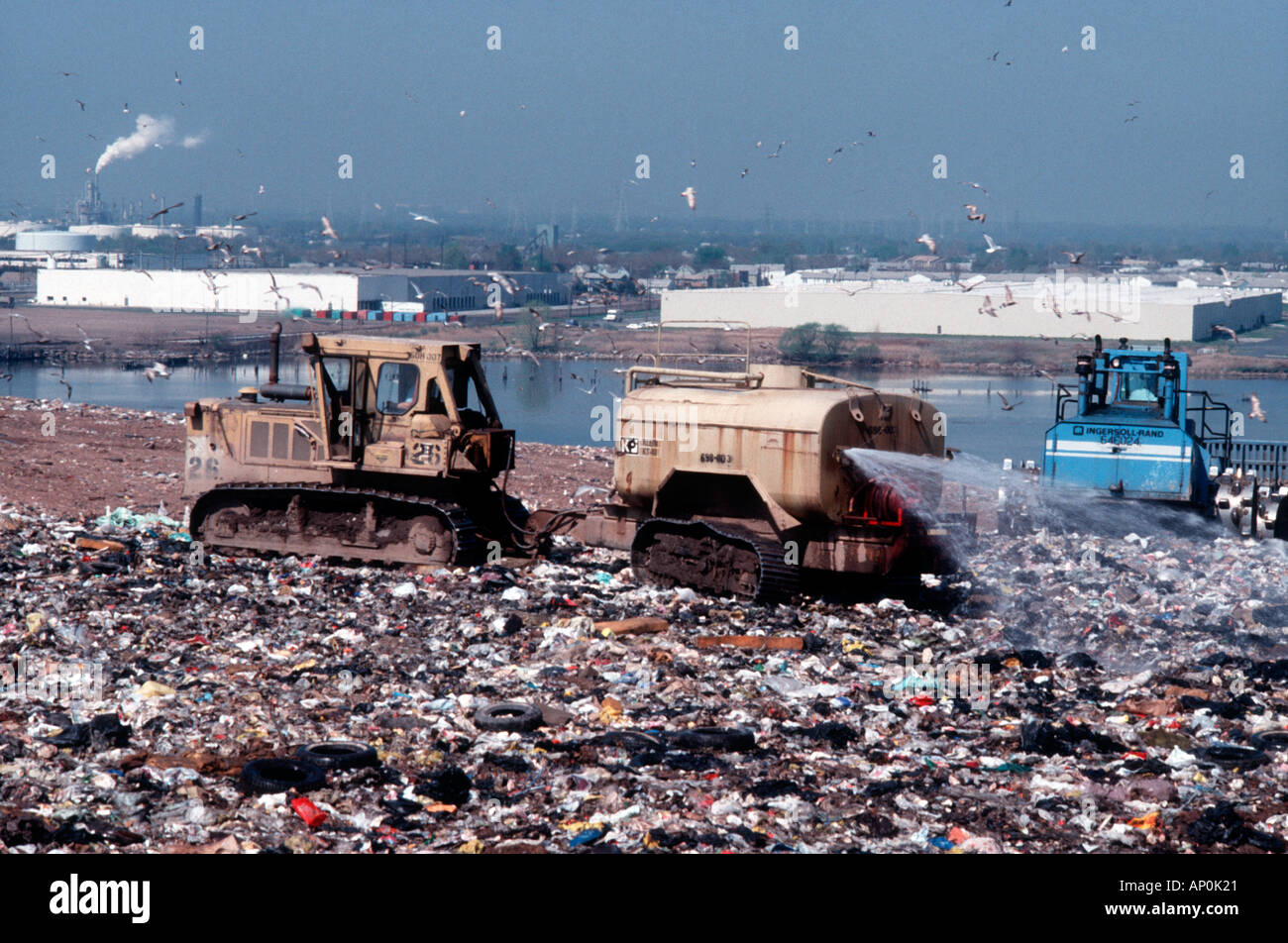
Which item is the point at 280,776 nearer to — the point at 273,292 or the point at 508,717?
the point at 508,717

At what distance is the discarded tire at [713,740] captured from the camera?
755cm

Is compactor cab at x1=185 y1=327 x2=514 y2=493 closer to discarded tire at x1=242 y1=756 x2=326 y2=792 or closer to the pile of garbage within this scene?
the pile of garbage

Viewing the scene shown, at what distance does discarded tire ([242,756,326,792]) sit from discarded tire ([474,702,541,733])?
1.23m

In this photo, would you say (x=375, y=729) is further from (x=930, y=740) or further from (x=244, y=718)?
(x=930, y=740)

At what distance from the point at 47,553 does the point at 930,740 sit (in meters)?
8.19

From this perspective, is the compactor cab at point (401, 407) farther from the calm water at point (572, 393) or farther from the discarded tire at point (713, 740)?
the calm water at point (572, 393)

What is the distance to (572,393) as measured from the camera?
181 feet

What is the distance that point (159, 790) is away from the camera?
21.2 ft

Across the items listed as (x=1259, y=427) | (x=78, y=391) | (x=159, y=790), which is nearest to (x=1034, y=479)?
(x=159, y=790)

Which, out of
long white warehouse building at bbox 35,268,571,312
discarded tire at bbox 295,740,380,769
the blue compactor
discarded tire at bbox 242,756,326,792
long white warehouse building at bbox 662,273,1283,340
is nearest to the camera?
discarded tire at bbox 242,756,326,792

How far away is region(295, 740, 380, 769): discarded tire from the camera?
691 cm

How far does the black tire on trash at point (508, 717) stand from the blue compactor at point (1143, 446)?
32.2ft

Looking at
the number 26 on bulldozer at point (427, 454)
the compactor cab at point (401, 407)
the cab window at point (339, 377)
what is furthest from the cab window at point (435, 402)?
the cab window at point (339, 377)

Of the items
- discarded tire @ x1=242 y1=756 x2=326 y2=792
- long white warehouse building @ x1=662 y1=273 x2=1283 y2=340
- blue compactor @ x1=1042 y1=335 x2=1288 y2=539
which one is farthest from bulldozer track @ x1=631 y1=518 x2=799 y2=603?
long white warehouse building @ x1=662 y1=273 x2=1283 y2=340
